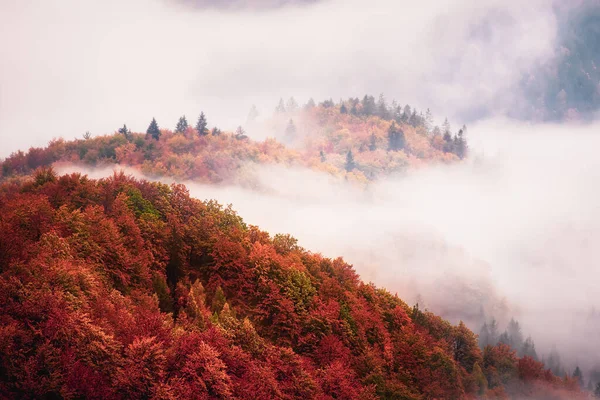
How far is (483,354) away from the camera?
125625 millimetres

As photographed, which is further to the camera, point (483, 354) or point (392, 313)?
point (483, 354)

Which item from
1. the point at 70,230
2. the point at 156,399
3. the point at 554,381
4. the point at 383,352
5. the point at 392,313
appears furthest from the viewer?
the point at 554,381

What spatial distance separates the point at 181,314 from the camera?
59406mm

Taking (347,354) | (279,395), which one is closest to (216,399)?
(279,395)

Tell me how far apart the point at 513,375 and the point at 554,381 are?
17557 mm

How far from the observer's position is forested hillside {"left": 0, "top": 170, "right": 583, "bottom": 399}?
40.8 meters

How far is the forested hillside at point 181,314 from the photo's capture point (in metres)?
40.8

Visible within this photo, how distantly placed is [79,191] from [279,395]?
41.5 m

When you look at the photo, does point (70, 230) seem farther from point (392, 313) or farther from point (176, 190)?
point (392, 313)

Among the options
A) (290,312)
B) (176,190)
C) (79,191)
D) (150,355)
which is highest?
(176,190)

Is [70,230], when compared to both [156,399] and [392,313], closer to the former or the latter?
[156,399]

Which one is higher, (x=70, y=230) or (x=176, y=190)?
(x=176, y=190)

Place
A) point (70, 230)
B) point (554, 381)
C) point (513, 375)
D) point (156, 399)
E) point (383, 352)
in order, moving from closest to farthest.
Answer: point (156, 399) → point (70, 230) → point (383, 352) → point (513, 375) → point (554, 381)

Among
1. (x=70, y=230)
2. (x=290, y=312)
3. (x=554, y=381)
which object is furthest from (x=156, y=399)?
(x=554, y=381)
